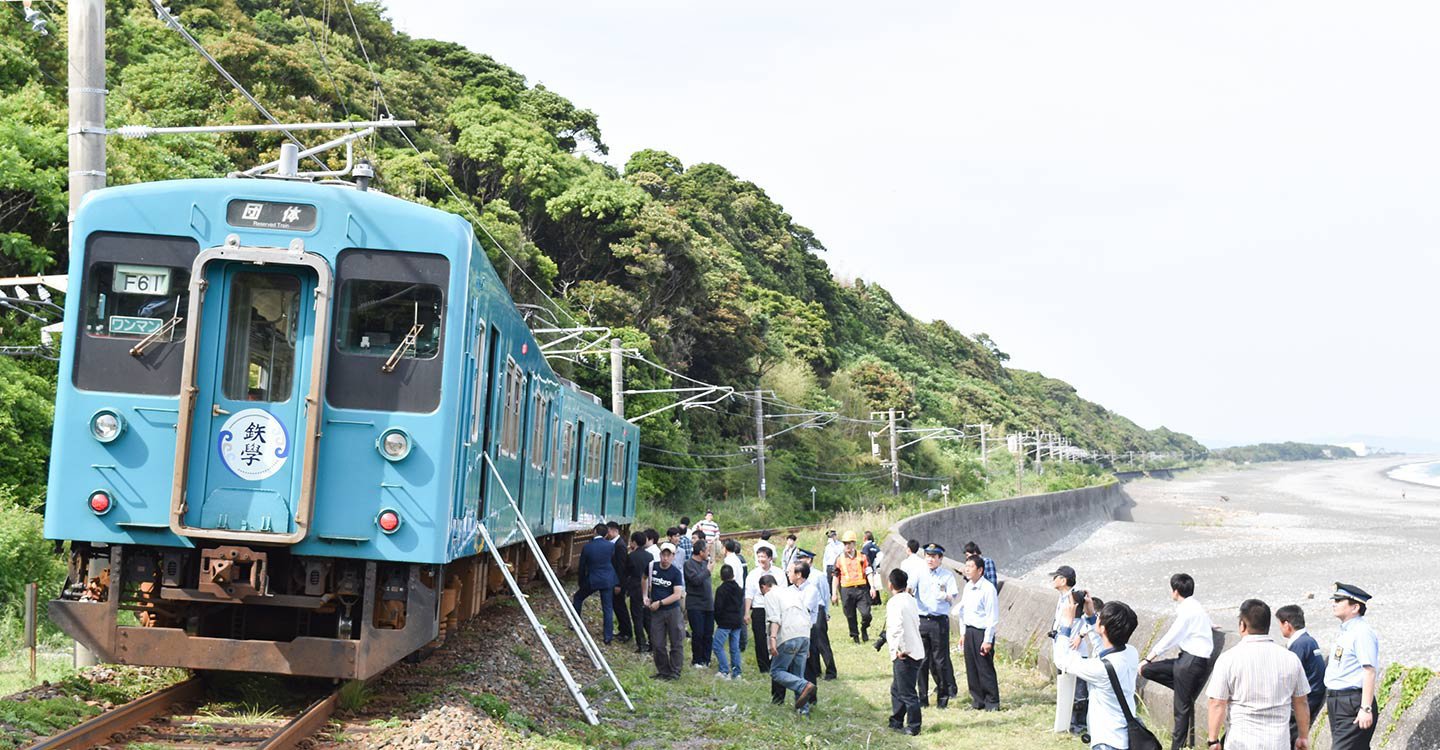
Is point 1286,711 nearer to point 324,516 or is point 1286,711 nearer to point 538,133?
point 324,516

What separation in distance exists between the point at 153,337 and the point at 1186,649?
291 inches

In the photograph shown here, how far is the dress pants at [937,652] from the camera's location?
12648mm

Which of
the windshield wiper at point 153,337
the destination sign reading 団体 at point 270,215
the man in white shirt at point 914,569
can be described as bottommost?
the man in white shirt at point 914,569

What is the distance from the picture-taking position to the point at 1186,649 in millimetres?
9961

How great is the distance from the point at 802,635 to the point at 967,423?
275 feet

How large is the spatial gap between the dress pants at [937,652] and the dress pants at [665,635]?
234cm

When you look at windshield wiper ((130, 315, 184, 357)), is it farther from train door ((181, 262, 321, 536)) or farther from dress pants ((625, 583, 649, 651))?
dress pants ((625, 583, 649, 651))

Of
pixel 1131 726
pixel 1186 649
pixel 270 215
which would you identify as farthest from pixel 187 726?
pixel 1186 649

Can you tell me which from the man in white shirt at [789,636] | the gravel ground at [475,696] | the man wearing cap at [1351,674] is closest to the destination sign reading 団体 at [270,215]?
the gravel ground at [475,696]

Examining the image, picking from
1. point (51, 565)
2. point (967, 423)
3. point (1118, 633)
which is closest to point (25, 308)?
point (51, 565)

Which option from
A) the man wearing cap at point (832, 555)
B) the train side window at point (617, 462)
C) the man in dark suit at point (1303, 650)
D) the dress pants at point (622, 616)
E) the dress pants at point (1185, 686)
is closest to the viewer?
the man in dark suit at point (1303, 650)

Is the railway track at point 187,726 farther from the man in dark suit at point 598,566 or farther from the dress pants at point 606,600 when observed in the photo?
the dress pants at point 606,600

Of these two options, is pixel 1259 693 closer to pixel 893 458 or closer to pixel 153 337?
pixel 153 337

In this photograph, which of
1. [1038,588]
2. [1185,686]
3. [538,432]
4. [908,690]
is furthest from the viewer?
[1038,588]
